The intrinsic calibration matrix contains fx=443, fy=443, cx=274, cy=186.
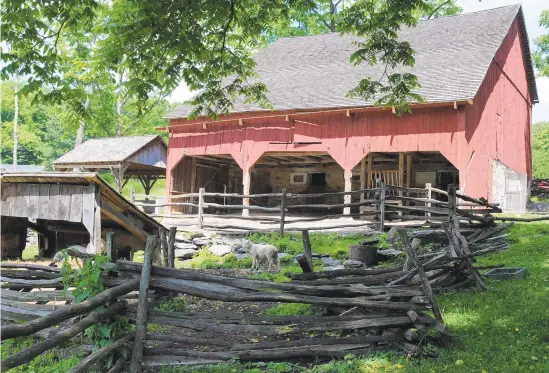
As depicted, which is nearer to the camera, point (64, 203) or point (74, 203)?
point (74, 203)

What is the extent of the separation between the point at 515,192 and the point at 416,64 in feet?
25.2

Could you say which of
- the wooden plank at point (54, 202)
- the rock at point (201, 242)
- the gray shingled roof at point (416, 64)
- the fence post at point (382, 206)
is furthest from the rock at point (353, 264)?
the gray shingled roof at point (416, 64)

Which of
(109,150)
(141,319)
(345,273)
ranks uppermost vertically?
(109,150)

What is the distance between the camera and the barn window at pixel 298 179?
23969 millimetres

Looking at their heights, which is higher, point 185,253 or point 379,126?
point 379,126

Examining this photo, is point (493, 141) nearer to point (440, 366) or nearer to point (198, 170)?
point (198, 170)

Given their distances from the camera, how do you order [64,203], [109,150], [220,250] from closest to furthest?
[64,203] → [220,250] → [109,150]

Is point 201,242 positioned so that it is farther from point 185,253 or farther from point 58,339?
point 58,339

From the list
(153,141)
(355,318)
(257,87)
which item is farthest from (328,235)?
(153,141)

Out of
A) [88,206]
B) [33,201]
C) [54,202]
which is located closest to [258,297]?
[88,206]

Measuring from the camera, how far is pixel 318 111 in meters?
18.0

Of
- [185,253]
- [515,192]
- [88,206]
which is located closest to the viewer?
[88,206]

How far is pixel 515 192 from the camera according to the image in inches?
813

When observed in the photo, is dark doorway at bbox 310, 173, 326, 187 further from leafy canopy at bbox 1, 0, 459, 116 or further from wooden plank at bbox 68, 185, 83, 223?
wooden plank at bbox 68, 185, 83, 223
